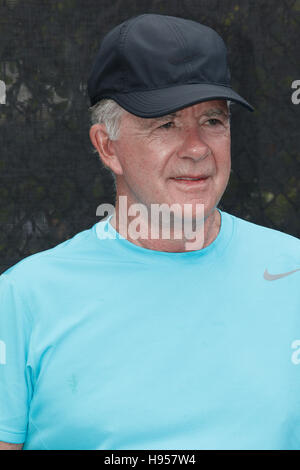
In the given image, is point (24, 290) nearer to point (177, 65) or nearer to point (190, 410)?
point (190, 410)

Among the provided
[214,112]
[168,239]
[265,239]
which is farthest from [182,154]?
[265,239]

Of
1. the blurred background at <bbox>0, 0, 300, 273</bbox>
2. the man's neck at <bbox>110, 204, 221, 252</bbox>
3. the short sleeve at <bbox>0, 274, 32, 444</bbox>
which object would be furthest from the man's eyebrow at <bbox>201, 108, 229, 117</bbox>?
the blurred background at <bbox>0, 0, 300, 273</bbox>

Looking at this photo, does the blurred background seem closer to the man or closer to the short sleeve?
the man

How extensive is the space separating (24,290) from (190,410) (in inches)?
19.2

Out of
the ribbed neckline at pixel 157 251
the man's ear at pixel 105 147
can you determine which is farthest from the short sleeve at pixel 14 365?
the man's ear at pixel 105 147

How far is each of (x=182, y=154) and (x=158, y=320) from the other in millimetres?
401

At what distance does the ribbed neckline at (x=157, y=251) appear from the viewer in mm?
1618

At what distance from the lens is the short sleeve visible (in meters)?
1.51

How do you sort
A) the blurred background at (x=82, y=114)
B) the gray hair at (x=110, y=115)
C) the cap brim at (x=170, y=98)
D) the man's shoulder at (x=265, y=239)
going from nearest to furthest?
the cap brim at (x=170, y=98)
the gray hair at (x=110, y=115)
the man's shoulder at (x=265, y=239)
the blurred background at (x=82, y=114)

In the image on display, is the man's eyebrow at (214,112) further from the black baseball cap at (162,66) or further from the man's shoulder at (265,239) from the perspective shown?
the man's shoulder at (265,239)

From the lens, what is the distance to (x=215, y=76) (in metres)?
1.55

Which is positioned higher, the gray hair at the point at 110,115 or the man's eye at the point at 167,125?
the gray hair at the point at 110,115

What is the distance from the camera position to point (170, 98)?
4.82 ft

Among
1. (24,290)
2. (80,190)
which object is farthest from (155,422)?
(80,190)
